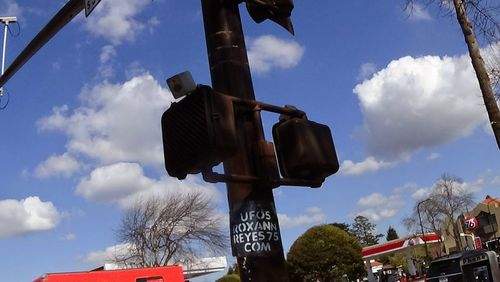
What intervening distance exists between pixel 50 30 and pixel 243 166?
14.6ft

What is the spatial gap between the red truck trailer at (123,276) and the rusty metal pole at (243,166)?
12755 millimetres

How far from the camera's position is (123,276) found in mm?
15992

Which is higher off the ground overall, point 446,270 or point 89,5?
point 89,5

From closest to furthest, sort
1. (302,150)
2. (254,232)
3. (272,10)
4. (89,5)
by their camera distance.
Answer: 1. (254,232)
2. (302,150)
3. (272,10)
4. (89,5)

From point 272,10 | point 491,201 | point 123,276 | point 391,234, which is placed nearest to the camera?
point 272,10

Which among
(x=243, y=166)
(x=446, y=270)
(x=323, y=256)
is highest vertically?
(x=243, y=166)

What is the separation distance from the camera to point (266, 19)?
3883 millimetres

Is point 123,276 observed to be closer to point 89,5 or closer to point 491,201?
point 89,5

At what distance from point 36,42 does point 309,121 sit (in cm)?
481

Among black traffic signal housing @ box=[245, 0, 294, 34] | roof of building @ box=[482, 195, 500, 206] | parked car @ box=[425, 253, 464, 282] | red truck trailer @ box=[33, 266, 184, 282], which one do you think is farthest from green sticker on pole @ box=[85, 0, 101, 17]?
roof of building @ box=[482, 195, 500, 206]

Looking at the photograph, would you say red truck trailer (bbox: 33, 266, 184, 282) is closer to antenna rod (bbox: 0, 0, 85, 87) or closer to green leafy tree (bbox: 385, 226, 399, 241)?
antenna rod (bbox: 0, 0, 85, 87)

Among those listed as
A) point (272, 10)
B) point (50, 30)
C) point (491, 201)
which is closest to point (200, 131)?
point (272, 10)

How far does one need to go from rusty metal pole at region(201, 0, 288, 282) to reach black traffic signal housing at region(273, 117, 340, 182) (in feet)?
0.59

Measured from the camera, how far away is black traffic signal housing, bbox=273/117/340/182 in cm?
336
